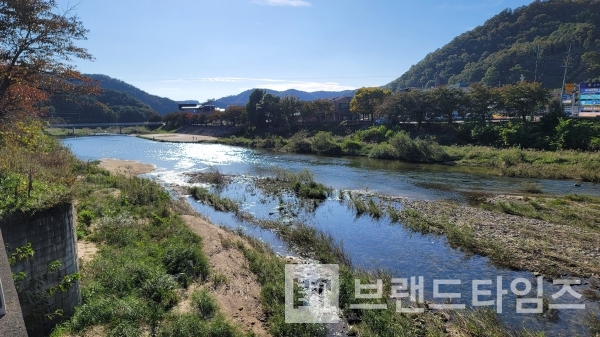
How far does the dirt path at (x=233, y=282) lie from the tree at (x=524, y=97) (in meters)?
45.0

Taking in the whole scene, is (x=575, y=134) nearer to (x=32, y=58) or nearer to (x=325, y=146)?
(x=325, y=146)

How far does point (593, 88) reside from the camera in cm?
4391

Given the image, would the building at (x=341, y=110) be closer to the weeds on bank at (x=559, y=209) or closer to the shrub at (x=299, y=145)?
the shrub at (x=299, y=145)

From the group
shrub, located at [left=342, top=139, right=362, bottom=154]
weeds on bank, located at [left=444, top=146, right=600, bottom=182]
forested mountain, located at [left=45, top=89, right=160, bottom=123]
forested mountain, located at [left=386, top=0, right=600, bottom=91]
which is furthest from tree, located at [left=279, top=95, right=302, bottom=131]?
forested mountain, located at [left=45, top=89, right=160, bottom=123]

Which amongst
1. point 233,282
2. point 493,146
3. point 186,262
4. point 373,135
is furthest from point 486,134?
point 186,262

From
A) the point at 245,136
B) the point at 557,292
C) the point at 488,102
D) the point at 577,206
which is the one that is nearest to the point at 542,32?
the point at 488,102

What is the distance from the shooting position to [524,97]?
152 feet

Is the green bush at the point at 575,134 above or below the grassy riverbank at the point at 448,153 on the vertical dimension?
above

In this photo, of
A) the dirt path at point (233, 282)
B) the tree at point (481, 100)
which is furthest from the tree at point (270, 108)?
the dirt path at point (233, 282)

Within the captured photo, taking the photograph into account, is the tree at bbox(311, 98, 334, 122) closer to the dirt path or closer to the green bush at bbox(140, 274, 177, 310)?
the dirt path

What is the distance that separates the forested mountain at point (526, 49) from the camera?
90.2 m

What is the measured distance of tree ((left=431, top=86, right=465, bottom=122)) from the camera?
52.8 meters

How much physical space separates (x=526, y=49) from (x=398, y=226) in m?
105

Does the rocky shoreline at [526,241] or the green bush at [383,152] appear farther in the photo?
the green bush at [383,152]
